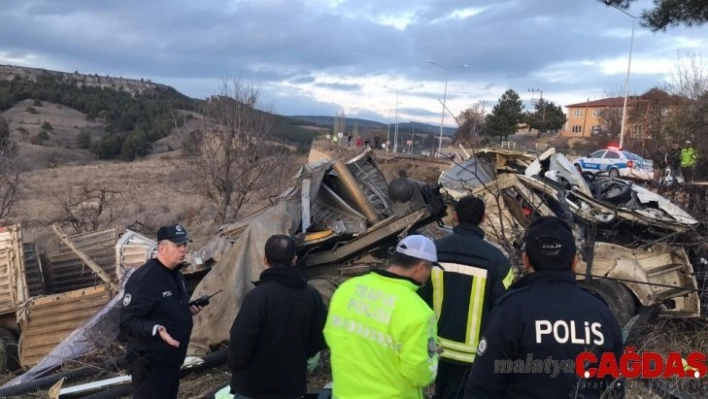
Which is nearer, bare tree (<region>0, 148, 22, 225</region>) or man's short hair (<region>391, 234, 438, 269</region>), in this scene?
man's short hair (<region>391, 234, 438, 269</region>)

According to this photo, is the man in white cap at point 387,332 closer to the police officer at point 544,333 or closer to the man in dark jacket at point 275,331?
the police officer at point 544,333

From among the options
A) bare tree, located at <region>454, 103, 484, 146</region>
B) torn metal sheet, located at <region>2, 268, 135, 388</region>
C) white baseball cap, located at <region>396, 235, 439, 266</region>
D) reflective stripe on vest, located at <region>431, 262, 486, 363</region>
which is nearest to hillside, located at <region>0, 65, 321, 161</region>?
bare tree, located at <region>454, 103, 484, 146</region>

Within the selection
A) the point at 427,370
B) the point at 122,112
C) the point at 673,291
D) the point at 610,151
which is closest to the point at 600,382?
the point at 427,370

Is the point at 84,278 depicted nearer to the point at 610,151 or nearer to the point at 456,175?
the point at 456,175

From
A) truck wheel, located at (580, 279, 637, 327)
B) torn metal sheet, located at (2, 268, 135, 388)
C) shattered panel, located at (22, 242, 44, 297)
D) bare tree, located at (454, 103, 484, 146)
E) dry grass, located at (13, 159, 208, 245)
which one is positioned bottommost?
dry grass, located at (13, 159, 208, 245)

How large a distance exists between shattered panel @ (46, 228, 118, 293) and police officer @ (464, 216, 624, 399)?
6856 millimetres

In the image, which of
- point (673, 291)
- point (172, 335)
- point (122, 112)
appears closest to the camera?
point (172, 335)

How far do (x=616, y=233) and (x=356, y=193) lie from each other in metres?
3.33

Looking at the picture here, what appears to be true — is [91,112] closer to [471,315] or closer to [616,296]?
[616,296]

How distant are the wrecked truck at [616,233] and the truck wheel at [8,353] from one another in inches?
234

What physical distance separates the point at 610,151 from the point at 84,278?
2258cm

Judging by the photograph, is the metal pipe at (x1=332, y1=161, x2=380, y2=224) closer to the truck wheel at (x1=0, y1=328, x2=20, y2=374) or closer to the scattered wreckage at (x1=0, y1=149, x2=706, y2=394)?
the scattered wreckage at (x1=0, y1=149, x2=706, y2=394)

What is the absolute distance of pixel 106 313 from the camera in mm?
6758

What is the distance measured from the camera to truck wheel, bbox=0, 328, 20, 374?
7.10m
